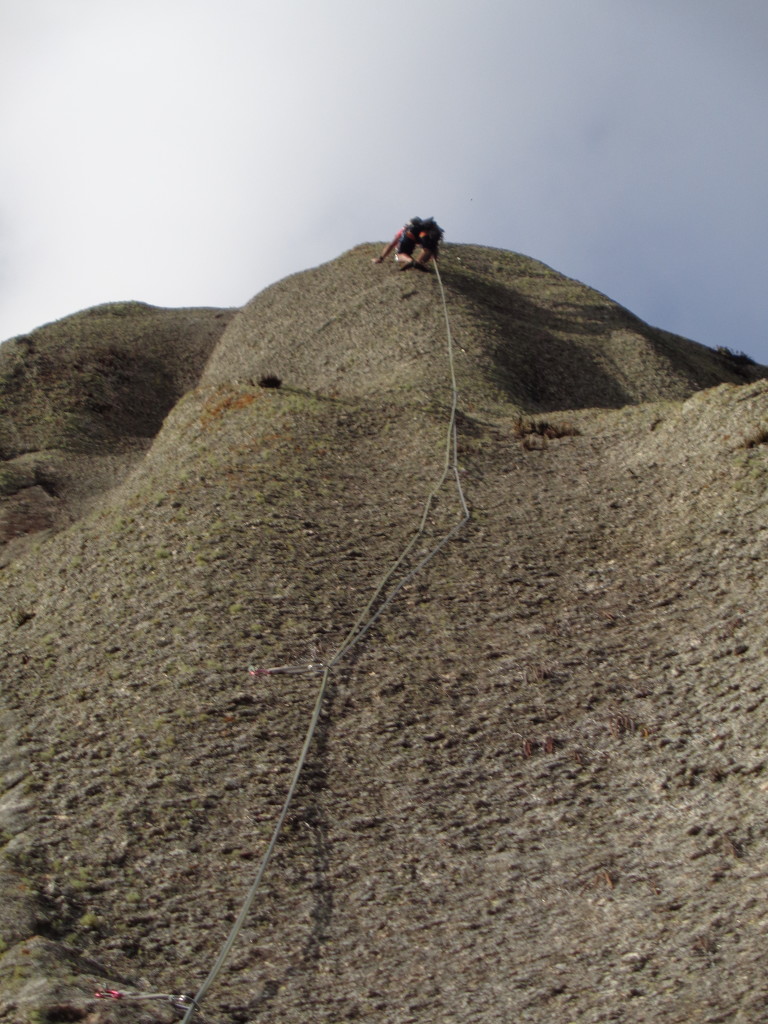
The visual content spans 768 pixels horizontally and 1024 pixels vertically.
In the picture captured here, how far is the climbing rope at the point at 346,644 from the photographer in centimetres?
756

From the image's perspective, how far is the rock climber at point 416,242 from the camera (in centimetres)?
3003

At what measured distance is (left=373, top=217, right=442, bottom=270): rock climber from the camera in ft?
98.5

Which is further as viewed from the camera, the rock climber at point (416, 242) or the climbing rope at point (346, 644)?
the rock climber at point (416, 242)

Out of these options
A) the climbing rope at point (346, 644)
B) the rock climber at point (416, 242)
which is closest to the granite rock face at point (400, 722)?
the climbing rope at point (346, 644)

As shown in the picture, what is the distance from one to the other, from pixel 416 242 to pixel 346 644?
21133 mm

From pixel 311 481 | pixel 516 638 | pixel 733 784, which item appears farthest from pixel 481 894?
pixel 311 481

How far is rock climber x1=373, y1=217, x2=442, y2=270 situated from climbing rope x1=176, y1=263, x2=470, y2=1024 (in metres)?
11.9

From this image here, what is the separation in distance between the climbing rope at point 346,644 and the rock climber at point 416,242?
11.9m

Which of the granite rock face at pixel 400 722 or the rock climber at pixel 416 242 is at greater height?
the rock climber at pixel 416 242

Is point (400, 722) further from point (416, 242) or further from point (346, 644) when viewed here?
point (416, 242)

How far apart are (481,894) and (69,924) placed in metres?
3.32

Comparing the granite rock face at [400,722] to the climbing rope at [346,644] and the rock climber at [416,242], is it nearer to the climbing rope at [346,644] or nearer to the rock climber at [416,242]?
the climbing rope at [346,644]

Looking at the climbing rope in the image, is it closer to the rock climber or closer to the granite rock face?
the granite rock face

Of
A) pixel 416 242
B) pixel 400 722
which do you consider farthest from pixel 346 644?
pixel 416 242
